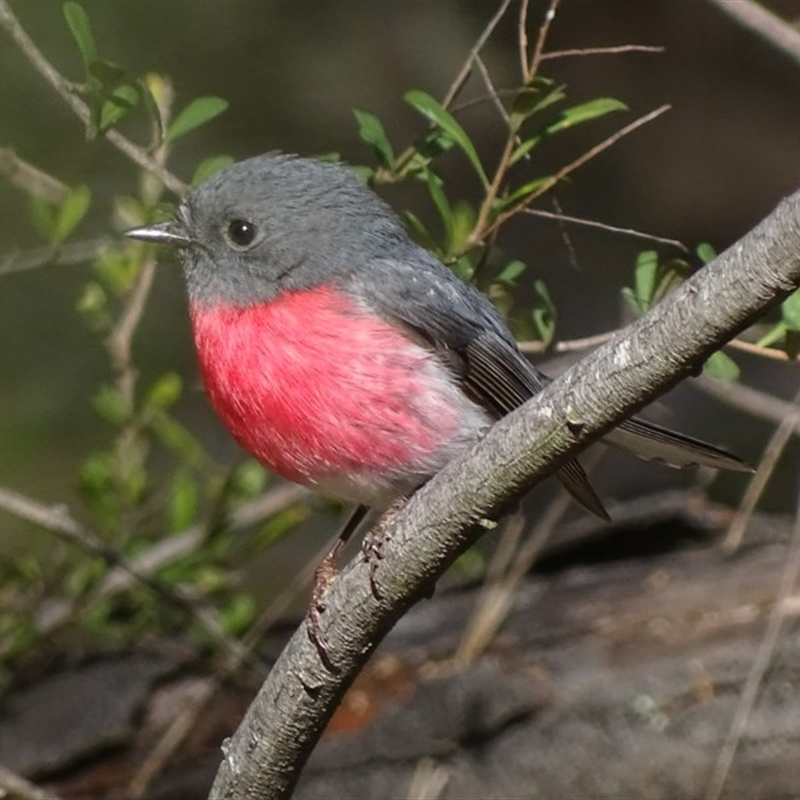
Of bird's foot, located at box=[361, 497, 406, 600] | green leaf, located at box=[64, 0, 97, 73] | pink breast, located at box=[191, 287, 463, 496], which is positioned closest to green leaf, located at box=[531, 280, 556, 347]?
pink breast, located at box=[191, 287, 463, 496]

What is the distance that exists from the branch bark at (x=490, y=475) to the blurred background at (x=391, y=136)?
226 centimetres

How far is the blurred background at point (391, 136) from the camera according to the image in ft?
17.8

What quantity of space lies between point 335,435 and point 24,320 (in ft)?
9.17

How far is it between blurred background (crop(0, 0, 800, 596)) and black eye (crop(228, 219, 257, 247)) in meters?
1.31

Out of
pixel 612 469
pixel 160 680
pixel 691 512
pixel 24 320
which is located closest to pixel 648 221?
pixel 612 469

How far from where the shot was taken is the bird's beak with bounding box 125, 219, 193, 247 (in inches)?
144

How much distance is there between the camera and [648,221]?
22.0ft

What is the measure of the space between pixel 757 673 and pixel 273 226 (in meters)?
1.68

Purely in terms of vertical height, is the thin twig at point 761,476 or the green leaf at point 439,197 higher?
the green leaf at point 439,197

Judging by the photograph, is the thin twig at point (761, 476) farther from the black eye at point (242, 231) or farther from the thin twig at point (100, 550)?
the thin twig at point (100, 550)

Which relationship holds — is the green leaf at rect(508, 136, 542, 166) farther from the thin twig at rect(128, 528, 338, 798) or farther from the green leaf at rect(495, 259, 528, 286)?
the thin twig at rect(128, 528, 338, 798)

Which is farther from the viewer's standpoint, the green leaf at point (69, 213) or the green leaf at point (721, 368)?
the green leaf at point (69, 213)

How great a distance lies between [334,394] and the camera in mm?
3340

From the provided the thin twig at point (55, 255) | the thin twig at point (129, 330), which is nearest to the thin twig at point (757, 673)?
the thin twig at point (129, 330)
